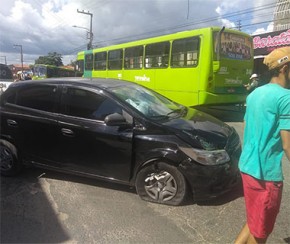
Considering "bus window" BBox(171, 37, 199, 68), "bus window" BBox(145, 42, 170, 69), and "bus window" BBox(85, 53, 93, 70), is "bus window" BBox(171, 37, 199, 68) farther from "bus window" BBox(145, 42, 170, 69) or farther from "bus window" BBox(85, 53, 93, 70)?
"bus window" BBox(85, 53, 93, 70)

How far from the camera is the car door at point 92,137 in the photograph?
452 centimetres

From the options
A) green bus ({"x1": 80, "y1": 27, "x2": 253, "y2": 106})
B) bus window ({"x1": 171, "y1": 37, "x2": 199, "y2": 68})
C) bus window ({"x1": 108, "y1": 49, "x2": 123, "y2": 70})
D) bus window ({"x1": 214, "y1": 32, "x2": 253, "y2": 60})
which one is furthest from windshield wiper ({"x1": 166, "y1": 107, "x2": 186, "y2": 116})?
bus window ({"x1": 108, "y1": 49, "x2": 123, "y2": 70})

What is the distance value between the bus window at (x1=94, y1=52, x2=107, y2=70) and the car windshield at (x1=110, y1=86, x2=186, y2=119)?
39.3ft

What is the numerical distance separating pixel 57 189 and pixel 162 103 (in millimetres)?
1969

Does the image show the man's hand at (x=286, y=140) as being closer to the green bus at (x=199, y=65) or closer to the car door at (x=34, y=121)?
→ the car door at (x=34, y=121)

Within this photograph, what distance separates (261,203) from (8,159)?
13.3 ft

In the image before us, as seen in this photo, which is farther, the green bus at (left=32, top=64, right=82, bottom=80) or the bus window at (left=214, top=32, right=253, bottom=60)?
the green bus at (left=32, top=64, right=82, bottom=80)

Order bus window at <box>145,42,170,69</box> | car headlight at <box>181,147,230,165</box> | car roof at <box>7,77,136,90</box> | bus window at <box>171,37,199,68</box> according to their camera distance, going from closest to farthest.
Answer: car headlight at <box>181,147,230,165</box> < car roof at <box>7,77,136,90</box> < bus window at <box>171,37,199,68</box> < bus window at <box>145,42,170,69</box>

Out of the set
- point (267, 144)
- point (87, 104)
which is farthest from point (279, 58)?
point (87, 104)

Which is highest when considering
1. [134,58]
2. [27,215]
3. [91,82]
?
[134,58]

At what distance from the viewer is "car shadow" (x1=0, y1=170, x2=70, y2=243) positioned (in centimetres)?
362

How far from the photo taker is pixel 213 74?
11062 mm

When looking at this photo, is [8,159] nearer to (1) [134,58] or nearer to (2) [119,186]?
(2) [119,186]

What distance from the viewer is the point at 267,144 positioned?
2.55 metres
